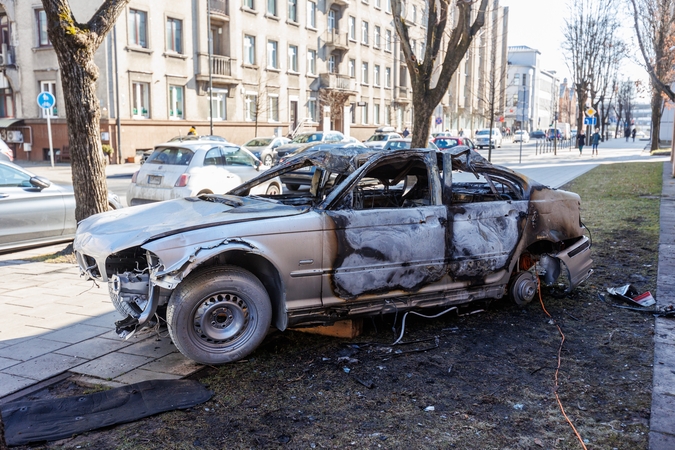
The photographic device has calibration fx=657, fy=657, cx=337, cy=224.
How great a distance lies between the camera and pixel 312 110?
4788cm

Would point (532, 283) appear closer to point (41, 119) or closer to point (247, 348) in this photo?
point (247, 348)

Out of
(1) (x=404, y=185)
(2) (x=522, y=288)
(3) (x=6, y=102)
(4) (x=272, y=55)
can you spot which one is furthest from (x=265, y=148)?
(2) (x=522, y=288)

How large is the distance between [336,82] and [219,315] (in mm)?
45289

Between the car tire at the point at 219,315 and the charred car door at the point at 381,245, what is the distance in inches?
23.3

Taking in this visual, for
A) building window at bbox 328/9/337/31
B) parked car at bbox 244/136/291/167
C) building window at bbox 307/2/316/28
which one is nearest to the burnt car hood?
parked car at bbox 244/136/291/167

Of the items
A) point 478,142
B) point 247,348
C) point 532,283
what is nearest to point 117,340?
point 247,348

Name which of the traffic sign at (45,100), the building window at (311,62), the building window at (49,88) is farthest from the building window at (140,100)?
the building window at (311,62)

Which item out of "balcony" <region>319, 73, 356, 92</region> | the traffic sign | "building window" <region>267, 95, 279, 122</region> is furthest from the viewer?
"balcony" <region>319, 73, 356, 92</region>

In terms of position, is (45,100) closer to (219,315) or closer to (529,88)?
(219,315)

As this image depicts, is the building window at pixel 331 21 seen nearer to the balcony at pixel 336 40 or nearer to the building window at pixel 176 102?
the balcony at pixel 336 40

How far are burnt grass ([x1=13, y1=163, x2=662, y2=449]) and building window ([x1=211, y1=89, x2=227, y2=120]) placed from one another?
33.3 meters

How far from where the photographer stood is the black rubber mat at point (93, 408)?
398 cm

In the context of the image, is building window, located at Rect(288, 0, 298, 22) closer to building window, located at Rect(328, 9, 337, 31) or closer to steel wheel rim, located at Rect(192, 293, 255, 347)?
building window, located at Rect(328, 9, 337, 31)

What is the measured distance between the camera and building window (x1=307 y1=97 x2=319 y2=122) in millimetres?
47406
